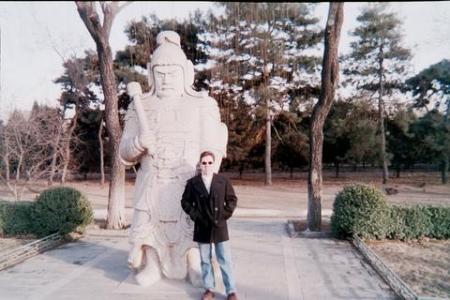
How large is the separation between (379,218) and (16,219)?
24.4 feet

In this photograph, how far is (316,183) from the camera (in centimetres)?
1004

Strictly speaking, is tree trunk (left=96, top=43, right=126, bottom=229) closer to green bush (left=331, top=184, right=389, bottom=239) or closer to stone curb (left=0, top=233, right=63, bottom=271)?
stone curb (left=0, top=233, right=63, bottom=271)

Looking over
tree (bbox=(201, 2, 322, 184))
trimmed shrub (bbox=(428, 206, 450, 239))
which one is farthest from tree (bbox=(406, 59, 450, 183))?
trimmed shrub (bbox=(428, 206, 450, 239))

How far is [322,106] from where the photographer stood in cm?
1003

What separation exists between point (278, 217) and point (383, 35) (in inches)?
605

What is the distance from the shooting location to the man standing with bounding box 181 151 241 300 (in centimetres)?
490

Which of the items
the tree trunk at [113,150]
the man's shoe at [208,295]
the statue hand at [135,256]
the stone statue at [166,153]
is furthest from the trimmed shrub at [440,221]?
the tree trunk at [113,150]

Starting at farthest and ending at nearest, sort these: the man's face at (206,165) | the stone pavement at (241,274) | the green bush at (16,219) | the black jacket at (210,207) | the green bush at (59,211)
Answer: the green bush at (16,219), the green bush at (59,211), the stone pavement at (241,274), the man's face at (206,165), the black jacket at (210,207)

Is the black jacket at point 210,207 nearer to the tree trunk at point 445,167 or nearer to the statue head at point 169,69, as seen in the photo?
the statue head at point 169,69

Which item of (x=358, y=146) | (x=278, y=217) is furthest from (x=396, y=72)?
(x=278, y=217)

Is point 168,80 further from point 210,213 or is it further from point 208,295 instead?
point 208,295

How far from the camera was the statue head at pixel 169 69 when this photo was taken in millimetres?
5906

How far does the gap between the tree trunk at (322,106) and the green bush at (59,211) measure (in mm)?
4965

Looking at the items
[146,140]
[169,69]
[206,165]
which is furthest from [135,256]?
[169,69]
